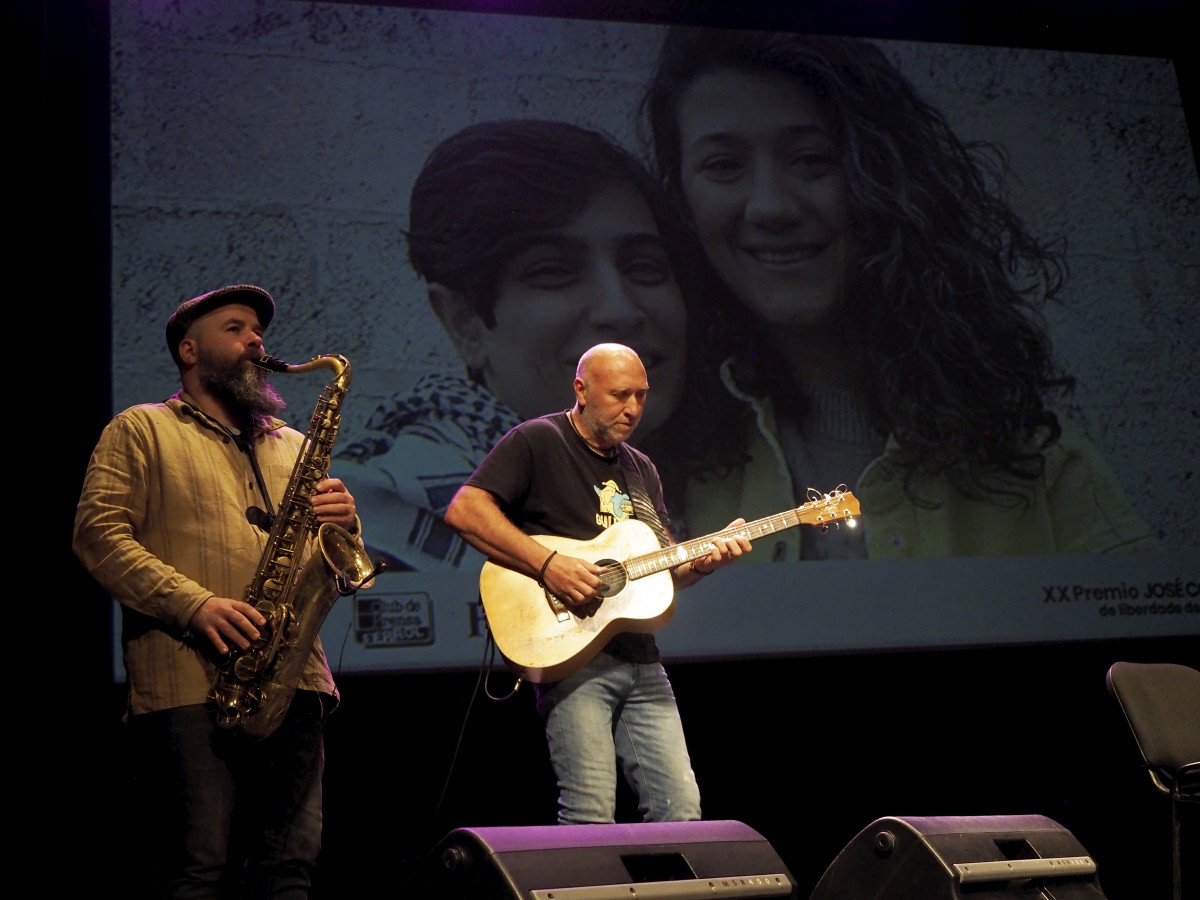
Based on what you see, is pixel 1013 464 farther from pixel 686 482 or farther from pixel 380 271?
pixel 380 271

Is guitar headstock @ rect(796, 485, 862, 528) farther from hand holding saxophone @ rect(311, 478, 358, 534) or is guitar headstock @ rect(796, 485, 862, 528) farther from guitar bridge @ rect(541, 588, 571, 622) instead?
hand holding saxophone @ rect(311, 478, 358, 534)

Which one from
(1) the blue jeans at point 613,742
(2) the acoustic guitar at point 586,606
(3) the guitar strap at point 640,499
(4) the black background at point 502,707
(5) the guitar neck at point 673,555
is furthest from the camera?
(4) the black background at point 502,707

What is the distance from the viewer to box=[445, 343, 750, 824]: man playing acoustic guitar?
2.95m

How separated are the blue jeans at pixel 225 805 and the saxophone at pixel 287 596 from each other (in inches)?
2.5

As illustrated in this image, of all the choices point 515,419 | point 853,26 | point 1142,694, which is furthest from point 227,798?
point 853,26

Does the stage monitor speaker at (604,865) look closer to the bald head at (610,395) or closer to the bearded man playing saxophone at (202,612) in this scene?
the bearded man playing saxophone at (202,612)

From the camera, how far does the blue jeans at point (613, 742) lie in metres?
2.90

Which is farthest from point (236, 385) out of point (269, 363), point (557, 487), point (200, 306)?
point (557, 487)

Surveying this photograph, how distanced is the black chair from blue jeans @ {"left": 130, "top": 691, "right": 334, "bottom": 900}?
251 centimetres

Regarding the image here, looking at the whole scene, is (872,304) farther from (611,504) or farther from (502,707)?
(502,707)

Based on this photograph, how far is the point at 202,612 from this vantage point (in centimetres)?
248

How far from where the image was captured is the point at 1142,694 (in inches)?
143

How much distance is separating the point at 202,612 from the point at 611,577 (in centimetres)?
109

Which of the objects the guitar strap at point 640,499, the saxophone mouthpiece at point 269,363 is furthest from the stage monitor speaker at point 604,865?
the saxophone mouthpiece at point 269,363
